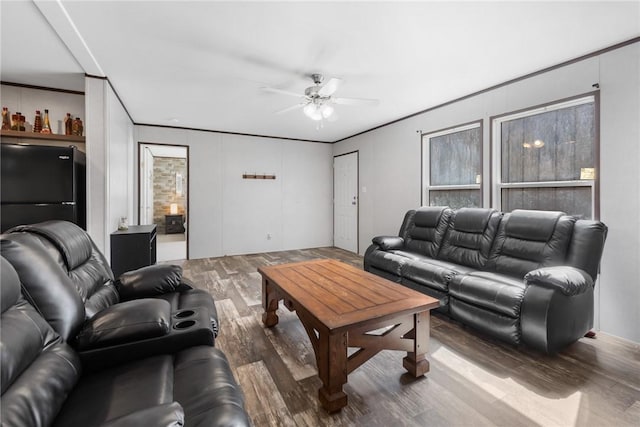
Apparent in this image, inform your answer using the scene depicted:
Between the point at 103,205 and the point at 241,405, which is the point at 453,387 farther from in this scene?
the point at 103,205

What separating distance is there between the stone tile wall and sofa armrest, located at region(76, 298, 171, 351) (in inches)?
352

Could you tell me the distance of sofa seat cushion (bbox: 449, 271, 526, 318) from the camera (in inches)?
89.9

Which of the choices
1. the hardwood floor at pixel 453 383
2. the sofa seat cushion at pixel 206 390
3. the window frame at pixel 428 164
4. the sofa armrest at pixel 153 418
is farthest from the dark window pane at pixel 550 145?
the sofa armrest at pixel 153 418

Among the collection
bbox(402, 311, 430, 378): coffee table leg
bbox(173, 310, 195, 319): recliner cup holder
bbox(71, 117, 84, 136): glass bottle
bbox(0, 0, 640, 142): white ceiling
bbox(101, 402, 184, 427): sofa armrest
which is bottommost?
bbox(402, 311, 430, 378): coffee table leg

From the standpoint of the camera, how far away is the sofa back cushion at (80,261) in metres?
→ 1.53

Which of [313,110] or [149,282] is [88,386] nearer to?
[149,282]

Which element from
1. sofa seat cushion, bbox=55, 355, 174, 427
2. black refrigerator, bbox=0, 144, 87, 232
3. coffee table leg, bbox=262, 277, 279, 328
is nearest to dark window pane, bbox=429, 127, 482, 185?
coffee table leg, bbox=262, 277, 279, 328

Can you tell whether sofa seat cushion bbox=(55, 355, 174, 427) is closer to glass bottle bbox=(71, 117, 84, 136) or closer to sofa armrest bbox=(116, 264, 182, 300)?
sofa armrest bbox=(116, 264, 182, 300)

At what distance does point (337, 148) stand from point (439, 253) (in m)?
3.87

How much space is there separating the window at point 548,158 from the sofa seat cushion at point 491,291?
1102 millimetres

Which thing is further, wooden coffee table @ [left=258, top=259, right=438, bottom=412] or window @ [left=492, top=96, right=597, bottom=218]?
window @ [left=492, top=96, right=597, bottom=218]

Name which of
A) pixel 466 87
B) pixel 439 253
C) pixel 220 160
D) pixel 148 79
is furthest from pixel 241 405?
pixel 220 160

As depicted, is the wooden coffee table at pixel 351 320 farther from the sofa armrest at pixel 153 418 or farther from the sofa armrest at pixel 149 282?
the sofa armrest at pixel 153 418

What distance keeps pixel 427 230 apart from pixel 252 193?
12.1 feet
